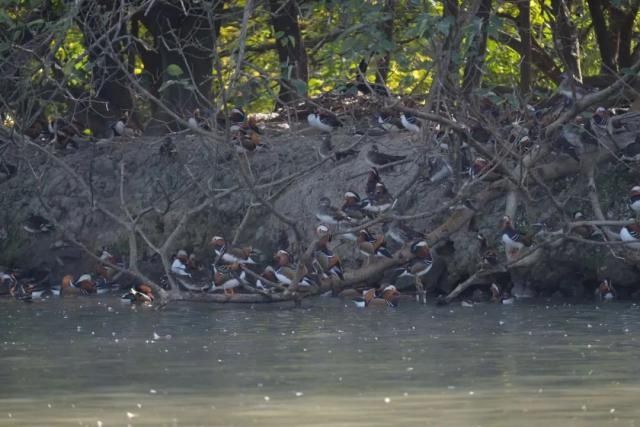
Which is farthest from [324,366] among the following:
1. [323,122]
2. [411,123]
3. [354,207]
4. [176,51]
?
[176,51]

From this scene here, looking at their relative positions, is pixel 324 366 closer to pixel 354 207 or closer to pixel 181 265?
pixel 354 207

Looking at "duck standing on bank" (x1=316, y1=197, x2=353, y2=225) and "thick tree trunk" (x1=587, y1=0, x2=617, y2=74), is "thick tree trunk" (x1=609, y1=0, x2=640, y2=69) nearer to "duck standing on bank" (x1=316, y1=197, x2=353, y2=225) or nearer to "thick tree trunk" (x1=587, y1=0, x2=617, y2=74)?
"thick tree trunk" (x1=587, y1=0, x2=617, y2=74)

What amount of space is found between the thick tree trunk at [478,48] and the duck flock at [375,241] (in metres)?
0.62

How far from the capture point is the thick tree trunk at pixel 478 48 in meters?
16.1

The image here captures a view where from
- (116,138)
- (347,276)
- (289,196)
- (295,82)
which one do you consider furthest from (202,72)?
(295,82)

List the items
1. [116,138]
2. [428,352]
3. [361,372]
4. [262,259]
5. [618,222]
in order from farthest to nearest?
[116,138]
[262,259]
[618,222]
[428,352]
[361,372]

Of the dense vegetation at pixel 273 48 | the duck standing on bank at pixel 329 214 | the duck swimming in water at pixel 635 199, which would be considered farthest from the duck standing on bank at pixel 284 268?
the duck swimming in water at pixel 635 199

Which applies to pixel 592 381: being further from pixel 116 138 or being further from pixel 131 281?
pixel 116 138

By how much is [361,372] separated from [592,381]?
1834 mm

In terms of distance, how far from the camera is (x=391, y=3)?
16594 millimetres

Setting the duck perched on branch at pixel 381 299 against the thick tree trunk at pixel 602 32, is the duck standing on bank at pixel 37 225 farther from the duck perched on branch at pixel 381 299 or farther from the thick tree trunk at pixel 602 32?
the thick tree trunk at pixel 602 32

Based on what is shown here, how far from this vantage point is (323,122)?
877 inches

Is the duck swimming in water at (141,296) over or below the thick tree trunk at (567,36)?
below

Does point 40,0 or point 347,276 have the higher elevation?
point 40,0
